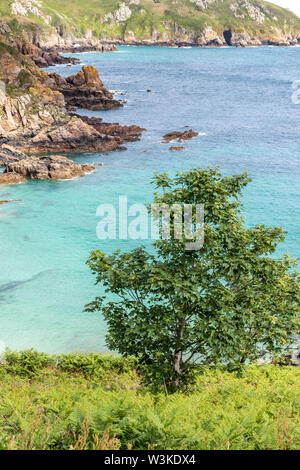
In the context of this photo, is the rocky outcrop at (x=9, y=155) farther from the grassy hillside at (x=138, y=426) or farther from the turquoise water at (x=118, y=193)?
the grassy hillside at (x=138, y=426)

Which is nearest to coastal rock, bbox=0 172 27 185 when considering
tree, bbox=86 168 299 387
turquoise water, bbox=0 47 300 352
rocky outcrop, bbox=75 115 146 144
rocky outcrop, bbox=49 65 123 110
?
Result: turquoise water, bbox=0 47 300 352

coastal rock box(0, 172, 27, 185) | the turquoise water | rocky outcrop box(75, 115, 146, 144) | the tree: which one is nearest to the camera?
the tree

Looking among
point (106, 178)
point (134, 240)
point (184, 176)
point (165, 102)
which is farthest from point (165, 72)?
point (184, 176)

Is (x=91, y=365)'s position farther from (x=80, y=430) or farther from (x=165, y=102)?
(x=165, y=102)

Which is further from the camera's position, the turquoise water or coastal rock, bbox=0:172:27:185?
coastal rock, bbox=0:172:27:185

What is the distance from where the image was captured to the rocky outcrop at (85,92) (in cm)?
8988

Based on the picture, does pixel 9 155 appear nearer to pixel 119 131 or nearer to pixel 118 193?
pixel 118 193

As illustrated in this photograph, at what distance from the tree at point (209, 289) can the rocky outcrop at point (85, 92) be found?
3217 inches

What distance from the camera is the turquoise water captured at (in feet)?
A: 84.6

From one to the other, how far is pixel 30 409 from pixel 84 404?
3.94 feet

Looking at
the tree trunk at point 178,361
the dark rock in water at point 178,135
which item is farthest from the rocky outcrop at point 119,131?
Result: the tree trunk at point 178,361

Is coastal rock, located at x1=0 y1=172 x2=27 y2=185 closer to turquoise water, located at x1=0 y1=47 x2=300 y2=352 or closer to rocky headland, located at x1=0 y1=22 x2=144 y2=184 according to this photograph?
rocky headland, located at x1=0 y1=22 x2=144 y2=184

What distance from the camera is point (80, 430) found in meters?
7.48

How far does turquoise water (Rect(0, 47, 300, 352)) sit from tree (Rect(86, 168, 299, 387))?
11536mm
